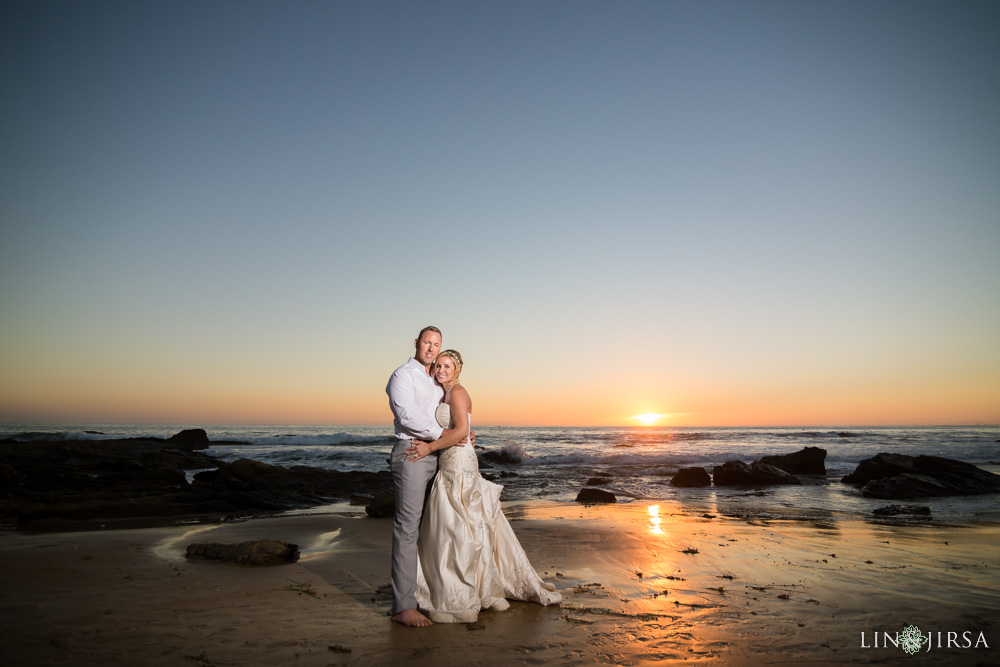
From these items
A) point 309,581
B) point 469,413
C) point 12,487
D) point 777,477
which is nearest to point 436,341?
point 469,413

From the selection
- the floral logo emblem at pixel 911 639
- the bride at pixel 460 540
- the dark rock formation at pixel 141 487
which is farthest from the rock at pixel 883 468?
the bride at pixel 460 540

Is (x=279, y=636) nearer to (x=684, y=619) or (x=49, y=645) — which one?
(x=49, y=645)

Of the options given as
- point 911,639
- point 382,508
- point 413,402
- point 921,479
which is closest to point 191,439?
point 382,508

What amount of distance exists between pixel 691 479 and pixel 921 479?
21.1 feet

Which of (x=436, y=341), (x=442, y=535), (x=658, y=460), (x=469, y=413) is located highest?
(x=436, y=341)

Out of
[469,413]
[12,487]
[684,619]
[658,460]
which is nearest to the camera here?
[684,619]

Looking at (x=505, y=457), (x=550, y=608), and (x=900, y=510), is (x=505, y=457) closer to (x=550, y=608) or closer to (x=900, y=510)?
(x=900, y=510)

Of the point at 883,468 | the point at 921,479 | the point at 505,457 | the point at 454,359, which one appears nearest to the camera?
the point at 454,359

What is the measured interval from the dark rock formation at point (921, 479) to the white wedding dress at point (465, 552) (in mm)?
13880

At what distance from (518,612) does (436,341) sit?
250cm

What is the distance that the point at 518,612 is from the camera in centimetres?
466

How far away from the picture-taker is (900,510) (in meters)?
11.8

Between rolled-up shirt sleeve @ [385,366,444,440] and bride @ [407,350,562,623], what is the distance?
0.11m

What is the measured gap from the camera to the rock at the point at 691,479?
18.6 meters
